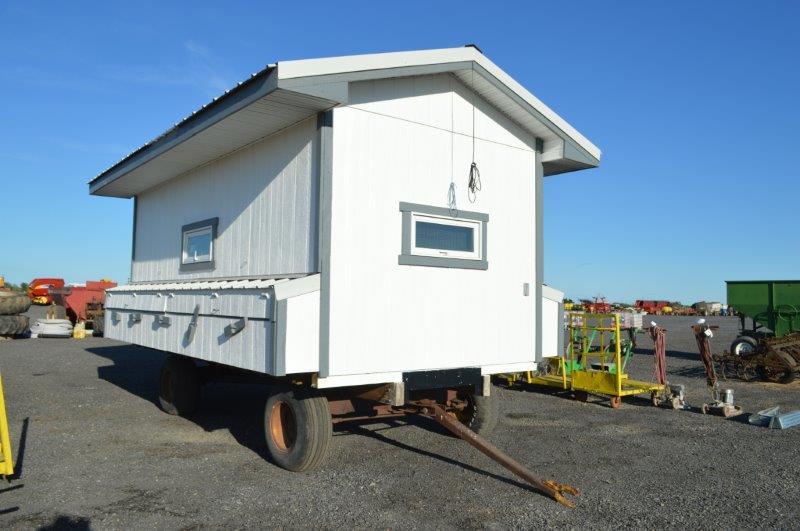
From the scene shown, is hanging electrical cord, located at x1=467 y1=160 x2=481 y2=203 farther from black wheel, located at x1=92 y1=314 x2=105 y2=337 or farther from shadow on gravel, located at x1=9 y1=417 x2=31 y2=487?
black wheel, located at x1=92 y1=314 x2=105 y2=337

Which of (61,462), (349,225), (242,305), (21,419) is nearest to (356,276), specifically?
(349,225)

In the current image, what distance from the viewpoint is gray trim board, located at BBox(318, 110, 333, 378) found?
221 inches

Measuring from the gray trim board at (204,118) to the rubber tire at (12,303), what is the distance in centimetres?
1547

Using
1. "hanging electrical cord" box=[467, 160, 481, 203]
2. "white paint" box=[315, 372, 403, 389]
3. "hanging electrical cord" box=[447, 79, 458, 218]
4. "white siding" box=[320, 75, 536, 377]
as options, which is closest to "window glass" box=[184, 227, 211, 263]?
"white siding" box=[320, 75, 536, 377]

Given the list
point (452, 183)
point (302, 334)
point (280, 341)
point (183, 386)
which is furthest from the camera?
point (183, 386)

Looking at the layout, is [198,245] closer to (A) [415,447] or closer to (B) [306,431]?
(B) [306,431]

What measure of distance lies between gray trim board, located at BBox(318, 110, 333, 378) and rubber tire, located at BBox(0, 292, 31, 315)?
21.0 m

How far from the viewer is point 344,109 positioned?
603cm

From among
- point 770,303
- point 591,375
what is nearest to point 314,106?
point 591,375

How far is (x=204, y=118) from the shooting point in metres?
6.76

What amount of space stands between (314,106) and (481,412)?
4.03m

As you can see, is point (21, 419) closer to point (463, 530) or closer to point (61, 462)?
point (61, 462)

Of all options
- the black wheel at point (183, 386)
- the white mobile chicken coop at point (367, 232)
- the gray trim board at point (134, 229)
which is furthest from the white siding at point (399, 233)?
the gray trim board at point (134, 229)

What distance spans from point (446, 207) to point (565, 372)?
217 inches
